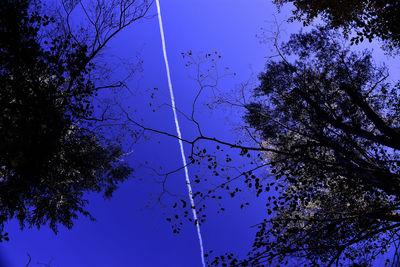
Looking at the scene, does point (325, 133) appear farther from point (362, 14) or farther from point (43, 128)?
point (43, 128)

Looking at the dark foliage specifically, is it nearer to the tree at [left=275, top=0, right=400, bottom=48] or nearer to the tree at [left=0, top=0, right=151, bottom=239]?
the tree at [left=0, top=0, right=151, bottom=239]

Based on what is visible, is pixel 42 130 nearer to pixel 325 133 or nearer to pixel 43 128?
pixel 43 128

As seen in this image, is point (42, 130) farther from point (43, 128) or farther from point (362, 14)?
point (362, 14)

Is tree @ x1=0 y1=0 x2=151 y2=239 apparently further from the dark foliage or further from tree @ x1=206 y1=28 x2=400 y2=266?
tree @ x1=206 y1=28 x2=400 y2=266

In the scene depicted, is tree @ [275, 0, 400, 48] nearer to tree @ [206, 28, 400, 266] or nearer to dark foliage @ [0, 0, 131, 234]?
tree @ [206, 28, 400, 266]

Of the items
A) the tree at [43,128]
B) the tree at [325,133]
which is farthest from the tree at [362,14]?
the tree at [43,128]

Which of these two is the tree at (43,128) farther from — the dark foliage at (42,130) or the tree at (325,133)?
the tree at (325,133)

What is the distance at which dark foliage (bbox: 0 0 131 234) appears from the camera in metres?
7.66

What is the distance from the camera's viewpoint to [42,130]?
335 inches

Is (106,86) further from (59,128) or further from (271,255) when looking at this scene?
(271,255)

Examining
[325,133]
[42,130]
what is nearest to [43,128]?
[42,130]

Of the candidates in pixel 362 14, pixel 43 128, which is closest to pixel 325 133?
pixel 362 14

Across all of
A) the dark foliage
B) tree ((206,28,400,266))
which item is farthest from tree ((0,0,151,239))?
tree ((206,28,400,266))

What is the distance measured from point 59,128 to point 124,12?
5951 millimetres
